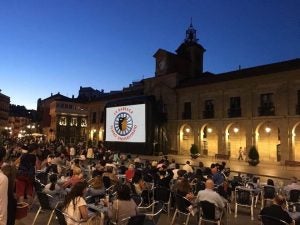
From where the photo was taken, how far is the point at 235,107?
32.7m

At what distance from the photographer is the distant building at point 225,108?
28431 millimetres

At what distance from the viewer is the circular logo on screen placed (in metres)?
35.8

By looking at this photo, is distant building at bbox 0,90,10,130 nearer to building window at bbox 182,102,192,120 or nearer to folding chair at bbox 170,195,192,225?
building window at bbox 182,102,192,120

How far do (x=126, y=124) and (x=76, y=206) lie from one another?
30.5m

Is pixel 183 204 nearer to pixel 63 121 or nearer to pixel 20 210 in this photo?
pixel 20 210

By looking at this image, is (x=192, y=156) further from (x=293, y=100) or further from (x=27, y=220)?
(x=27, y=220)

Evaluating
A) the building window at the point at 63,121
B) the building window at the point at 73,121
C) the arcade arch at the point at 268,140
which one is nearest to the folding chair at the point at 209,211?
the arcade arch at the point at 268,140

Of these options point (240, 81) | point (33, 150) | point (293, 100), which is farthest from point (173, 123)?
point (33, 150)

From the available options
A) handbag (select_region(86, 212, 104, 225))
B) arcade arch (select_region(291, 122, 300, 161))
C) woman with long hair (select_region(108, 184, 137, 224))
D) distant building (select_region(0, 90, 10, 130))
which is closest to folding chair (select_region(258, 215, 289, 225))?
woman with long hair (select_region(108, 184, 137, 224))

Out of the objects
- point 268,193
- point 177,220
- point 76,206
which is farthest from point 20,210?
point 268,193

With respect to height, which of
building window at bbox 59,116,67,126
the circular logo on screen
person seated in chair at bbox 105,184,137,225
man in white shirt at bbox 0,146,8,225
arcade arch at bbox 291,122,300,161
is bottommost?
person seated in chair at bbox 105,184,137,225

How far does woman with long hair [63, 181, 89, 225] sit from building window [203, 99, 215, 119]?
2979cm

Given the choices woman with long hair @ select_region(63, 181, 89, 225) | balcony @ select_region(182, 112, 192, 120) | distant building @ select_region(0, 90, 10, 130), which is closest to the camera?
woman with long hair @ select_region(63, 181, 89, 225)

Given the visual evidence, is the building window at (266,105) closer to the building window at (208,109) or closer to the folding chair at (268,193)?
the building window at (208,109)
